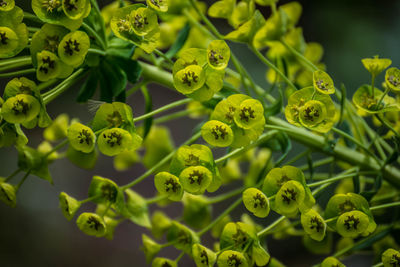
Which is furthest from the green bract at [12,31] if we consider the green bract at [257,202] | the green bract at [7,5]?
the green bract at [257,202]

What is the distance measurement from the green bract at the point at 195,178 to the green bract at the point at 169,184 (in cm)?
Answer: 1

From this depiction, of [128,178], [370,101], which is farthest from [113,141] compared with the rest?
[128,178]

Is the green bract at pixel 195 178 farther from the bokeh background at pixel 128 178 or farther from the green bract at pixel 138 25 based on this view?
the bokeh background at pixel 128 178

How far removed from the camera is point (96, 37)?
61cm

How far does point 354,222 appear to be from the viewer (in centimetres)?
51

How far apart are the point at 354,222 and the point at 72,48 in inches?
15.7

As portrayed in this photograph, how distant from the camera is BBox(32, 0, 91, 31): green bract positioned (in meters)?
0.51

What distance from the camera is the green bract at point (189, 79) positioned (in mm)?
517

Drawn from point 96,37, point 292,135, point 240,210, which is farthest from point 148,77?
point 240,210

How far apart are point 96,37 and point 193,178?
0.26 m

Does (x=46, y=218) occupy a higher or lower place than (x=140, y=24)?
lower

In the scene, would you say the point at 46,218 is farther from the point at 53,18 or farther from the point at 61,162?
the point at 53,18

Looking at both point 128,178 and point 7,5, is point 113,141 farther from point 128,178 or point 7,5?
point 128,178

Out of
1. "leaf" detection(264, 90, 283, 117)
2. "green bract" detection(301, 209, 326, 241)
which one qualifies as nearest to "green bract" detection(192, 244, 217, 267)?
"green bract" detection(301, 209, 326, 241)
